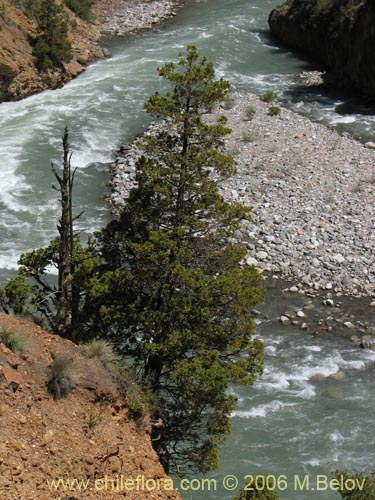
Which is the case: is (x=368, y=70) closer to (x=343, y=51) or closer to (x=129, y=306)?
(x=343, y=51)

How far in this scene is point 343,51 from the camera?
38.0 metres

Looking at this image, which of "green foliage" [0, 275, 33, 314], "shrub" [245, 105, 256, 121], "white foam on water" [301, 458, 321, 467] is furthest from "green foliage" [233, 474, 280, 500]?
"shrub" [245, 105, 256, 121]

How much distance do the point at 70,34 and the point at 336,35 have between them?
16911mm


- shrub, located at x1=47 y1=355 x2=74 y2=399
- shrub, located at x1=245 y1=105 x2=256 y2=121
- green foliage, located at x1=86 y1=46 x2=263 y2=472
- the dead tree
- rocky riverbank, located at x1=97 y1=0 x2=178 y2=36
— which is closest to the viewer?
shrub, located at x1=47 y1=355 x2=74 y2=399

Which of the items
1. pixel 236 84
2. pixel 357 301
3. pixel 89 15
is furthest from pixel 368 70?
pixel 89 15

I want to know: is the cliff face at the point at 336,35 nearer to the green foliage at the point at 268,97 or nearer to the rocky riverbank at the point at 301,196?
the green foliage at the point at 268,97

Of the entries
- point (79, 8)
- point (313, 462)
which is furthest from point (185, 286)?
point (79, 8)

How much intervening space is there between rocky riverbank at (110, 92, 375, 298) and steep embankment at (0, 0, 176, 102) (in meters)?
8.79

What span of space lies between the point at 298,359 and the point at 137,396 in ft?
26.1

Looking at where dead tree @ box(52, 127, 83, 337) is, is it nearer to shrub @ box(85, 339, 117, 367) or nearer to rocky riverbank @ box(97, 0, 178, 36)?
shrub @ box(85, 339, 117, 367)

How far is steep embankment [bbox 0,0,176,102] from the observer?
34781 mm

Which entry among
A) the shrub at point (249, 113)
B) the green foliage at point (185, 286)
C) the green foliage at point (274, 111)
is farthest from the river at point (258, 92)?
the shrub at point (249, 113)

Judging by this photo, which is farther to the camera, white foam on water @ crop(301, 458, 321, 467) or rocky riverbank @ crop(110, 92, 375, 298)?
rocky riverbank @ crop(110, 92, 375, 298)

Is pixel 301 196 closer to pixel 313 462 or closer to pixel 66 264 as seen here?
pixel 313 462
